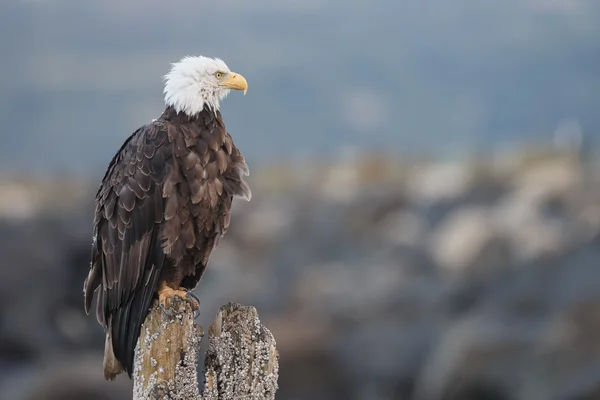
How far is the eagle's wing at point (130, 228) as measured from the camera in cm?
367

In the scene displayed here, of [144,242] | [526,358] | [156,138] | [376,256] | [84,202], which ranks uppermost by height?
[84,202]

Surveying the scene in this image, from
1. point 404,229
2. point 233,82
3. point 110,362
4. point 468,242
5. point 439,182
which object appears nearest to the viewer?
point 110,362

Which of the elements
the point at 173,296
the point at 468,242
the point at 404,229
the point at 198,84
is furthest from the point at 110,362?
the point at 404,229

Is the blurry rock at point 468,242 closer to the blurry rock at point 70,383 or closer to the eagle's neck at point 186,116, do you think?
Answer: the blurry rock at point 70,383

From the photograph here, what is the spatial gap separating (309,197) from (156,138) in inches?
457

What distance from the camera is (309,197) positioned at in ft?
50.4

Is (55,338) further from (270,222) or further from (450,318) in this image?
(450,318)

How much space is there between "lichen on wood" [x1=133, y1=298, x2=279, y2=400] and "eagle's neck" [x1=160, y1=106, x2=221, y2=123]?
113 centimetres

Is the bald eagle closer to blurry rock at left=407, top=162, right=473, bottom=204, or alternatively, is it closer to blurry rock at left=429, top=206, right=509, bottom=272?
blurry rock at left=429, top=206, right=509, bottom=272

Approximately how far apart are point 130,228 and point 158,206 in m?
0.15

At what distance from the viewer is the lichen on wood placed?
2893 mm

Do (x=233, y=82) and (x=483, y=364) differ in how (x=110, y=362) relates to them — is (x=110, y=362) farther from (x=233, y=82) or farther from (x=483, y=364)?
(x=483, y=364)

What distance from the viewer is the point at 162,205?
3746 millimetres

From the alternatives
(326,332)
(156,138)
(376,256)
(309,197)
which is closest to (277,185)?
(309,197)
